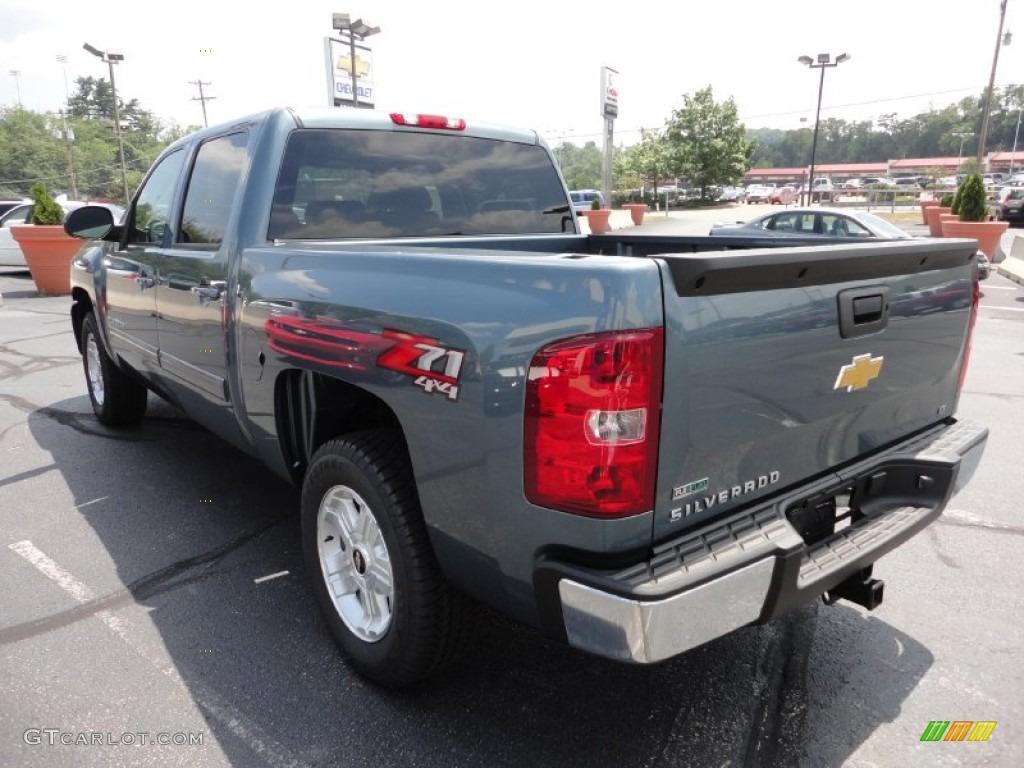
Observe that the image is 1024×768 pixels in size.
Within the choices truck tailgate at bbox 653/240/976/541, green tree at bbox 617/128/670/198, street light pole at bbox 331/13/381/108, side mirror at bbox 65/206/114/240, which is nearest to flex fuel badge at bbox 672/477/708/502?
truck tailgate at bbox 653/240/976/541

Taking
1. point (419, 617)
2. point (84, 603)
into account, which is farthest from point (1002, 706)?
point (84, 603)

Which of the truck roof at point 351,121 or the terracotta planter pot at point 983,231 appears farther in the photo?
the terracotta planter pot at point 983,231

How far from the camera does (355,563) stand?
264 centimetres

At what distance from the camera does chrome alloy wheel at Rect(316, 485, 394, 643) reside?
8.18 feet

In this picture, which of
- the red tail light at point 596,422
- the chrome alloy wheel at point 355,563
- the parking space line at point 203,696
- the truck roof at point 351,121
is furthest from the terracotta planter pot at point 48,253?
the red tail light at point 596,422

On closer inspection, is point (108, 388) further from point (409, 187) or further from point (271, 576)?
point (409, 187)

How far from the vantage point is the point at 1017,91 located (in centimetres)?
13638

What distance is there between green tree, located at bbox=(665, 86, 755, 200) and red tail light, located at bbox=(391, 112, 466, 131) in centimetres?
5418

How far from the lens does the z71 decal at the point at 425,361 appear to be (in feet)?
6.32

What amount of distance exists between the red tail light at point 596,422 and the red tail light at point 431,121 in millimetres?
2202

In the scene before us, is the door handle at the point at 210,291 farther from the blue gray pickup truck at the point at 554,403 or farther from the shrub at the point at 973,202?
the shrub at the point at 973,202

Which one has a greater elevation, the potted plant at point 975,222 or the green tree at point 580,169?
the green tree at point 580,169

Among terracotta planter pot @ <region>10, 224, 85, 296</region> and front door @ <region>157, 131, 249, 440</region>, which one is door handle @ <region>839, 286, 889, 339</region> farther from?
terracotta planter pot @ <region>10, 224, 85, 296</region>

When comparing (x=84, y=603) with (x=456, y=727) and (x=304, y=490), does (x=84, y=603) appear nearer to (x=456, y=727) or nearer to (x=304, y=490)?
(x=304, y=490)
